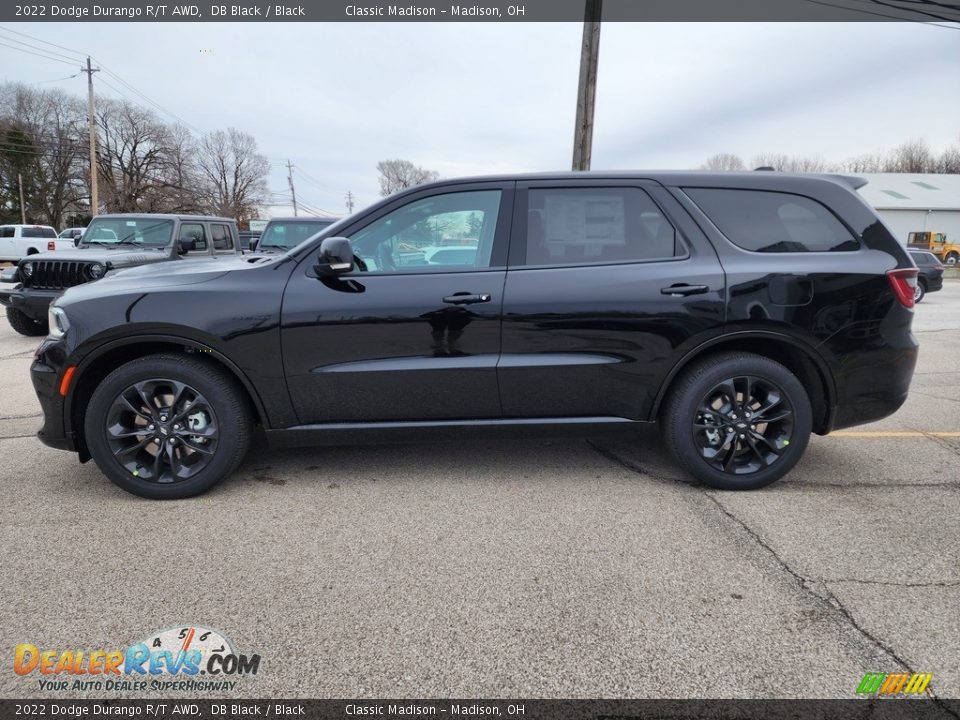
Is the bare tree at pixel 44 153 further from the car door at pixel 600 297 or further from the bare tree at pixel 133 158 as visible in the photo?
the car door at pixel 600 297

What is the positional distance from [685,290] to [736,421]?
84cm

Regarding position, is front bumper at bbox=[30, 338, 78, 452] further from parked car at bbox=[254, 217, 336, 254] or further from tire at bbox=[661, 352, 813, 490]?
parked car at bbox=[254, 217, 336, 254]

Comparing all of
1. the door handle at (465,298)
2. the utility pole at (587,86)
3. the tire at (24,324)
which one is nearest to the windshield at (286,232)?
the tire at (24,324)

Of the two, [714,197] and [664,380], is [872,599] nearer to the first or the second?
[664,380]

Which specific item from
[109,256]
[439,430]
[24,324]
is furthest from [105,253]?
[439,430]

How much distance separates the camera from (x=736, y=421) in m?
3.36

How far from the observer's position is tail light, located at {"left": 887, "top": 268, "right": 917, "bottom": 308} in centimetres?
329

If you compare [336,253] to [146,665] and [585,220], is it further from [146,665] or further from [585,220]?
[146,665]

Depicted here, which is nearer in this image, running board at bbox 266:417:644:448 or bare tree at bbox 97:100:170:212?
running board at bbox 266:417:644:448

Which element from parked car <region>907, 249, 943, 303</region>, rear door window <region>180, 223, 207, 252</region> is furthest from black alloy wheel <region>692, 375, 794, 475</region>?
parked car <region>907, 249, 943, 303</region>

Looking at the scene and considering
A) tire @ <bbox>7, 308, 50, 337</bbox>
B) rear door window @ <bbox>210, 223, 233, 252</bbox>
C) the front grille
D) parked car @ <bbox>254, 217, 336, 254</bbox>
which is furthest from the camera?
parked car @ <bbox>254, 217, 336, 254</bbox>

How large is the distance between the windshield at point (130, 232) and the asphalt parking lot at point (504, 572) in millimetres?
5673

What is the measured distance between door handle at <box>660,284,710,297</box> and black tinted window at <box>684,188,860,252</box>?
1.21 feet

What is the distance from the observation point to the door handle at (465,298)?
319 centimetres
